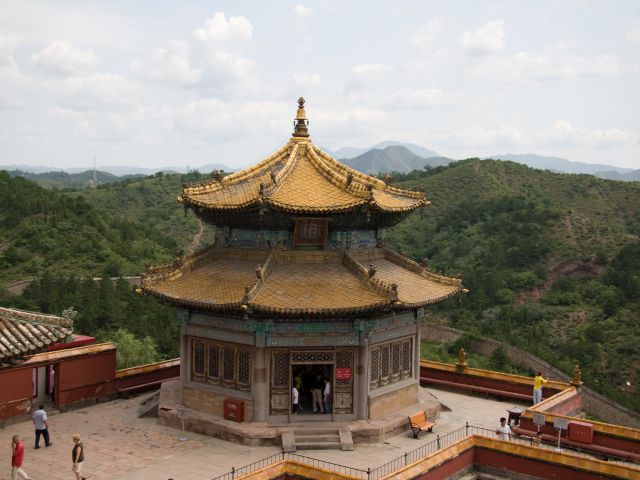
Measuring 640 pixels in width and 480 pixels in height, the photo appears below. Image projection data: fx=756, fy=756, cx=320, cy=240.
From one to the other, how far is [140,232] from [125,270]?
16807mm

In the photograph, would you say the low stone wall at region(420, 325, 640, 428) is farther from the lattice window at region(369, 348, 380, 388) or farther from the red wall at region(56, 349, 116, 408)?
the red wall at region(56, 349, 116, 408)

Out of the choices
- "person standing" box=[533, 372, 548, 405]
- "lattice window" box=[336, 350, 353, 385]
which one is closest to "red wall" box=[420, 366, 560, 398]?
"person standing" box=[533, 372, 548, 405]

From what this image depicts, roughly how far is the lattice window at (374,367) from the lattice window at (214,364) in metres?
4.47

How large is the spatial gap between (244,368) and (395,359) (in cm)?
468

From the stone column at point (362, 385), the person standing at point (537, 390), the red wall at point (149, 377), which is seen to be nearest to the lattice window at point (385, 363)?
the stone column at point (362, 385)

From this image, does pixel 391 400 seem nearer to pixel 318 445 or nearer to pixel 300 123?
pixel 318 445

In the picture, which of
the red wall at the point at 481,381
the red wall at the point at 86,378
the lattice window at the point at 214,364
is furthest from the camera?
the red wall at the point at 481,381

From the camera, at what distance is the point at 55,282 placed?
2064 inches

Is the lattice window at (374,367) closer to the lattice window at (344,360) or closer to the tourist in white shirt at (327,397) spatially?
the lattice window at (344,360)

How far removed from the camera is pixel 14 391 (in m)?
22.2

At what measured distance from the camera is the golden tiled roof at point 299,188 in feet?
70.6

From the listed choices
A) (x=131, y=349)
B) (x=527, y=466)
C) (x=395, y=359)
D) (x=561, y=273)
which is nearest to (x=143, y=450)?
(x=395, y=359)

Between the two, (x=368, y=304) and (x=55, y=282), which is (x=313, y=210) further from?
(x=55, y=282)

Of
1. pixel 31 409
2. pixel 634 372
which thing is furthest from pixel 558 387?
pixel 634 372
